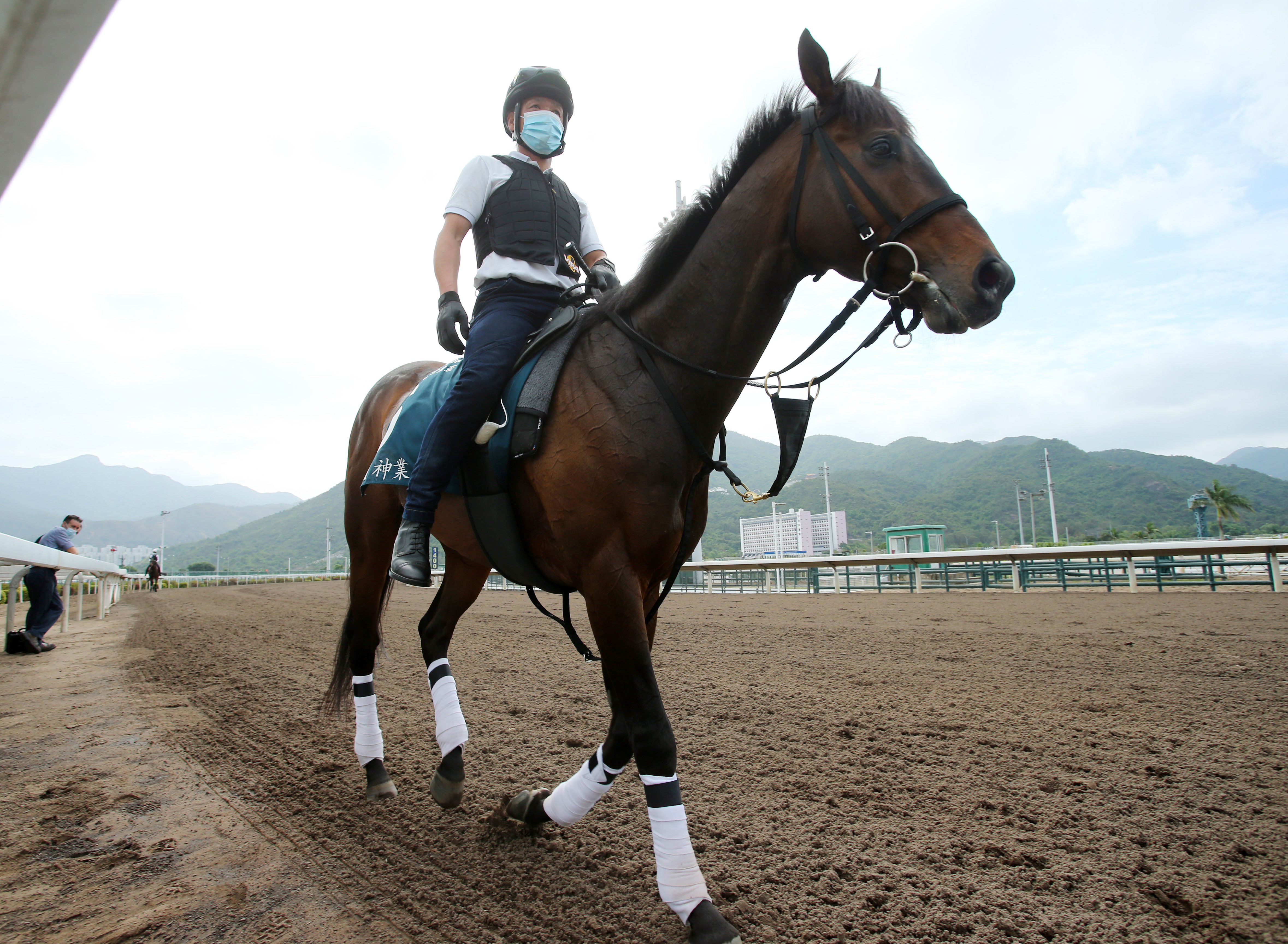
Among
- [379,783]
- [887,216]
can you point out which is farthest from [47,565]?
[887,216]

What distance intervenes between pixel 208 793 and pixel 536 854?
6.16ft

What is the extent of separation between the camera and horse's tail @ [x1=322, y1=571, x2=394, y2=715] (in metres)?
3.49

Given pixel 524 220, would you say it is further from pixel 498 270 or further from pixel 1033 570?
pixel 1033 570

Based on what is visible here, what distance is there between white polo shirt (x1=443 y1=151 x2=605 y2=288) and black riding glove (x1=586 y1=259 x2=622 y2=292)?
154 mm

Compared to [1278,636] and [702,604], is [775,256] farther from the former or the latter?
[702,604]

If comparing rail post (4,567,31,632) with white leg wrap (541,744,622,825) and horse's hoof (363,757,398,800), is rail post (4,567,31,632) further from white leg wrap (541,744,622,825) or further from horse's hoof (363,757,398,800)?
white leg wrap (541,744,622,825)

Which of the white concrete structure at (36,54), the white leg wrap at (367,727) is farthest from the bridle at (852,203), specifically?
the white leg wrap at (367,727)

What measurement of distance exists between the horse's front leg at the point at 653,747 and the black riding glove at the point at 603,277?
1.29 m

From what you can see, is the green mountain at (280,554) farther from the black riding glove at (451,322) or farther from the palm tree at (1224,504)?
the black riding glove at (451,322)

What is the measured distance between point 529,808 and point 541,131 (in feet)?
9.58

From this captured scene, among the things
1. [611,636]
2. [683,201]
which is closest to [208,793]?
[611,636]

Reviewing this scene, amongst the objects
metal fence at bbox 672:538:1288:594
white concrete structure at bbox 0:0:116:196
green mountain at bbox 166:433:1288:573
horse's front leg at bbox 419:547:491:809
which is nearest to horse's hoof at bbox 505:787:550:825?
horse's front leg at bbox 419:547:491:809

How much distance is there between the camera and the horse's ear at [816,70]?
6.50ft

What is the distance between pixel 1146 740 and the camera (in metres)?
3.52
